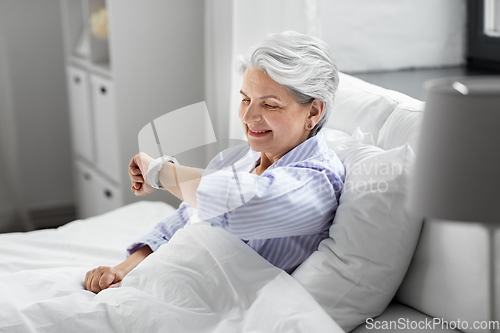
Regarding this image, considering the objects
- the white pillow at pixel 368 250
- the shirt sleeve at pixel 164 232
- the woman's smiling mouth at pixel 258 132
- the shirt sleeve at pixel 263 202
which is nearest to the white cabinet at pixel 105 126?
the shirt sleeve at pixel 164 232

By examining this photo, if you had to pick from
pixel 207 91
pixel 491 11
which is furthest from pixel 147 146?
pixel 491 11

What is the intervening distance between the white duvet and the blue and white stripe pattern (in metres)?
0.07

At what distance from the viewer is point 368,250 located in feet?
3.53

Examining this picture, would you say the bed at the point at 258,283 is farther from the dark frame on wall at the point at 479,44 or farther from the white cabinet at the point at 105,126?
the white cabinet at the point at 105,126

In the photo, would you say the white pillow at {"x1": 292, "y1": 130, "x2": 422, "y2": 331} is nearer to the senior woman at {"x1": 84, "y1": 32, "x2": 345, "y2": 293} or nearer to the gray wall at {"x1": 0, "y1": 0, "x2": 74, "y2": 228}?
the senior woman at {"x1": 84, "y1": 32, "x2": 345, "y2": 293}

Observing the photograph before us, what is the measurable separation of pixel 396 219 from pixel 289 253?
0.25 meters

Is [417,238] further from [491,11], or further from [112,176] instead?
[112,176]

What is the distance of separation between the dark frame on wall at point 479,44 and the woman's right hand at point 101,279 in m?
A: 1.55

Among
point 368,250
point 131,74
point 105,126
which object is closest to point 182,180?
point 368,250

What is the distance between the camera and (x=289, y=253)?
1.18 meters

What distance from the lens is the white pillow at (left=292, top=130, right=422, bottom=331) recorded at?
42.3 inches

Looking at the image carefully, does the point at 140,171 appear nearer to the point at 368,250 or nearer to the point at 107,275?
the point at 107,275

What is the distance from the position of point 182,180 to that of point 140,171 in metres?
0.16

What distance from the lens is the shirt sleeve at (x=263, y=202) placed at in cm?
104
